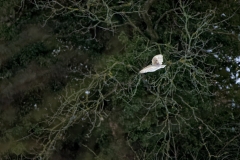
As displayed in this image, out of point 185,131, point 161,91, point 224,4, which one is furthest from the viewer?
point 224,4

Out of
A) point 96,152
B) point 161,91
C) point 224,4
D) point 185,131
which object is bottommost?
point 96,152

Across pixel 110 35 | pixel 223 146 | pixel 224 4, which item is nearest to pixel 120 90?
pixel 110 35

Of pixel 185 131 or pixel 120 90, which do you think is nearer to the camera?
pixel 120 90

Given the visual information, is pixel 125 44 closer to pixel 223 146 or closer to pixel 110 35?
pixel 110 35

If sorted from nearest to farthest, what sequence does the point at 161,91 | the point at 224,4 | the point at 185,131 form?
the point at 161,91 < the point at 185,131 < the point at 224,4

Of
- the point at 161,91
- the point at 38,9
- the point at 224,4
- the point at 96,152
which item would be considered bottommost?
the point at 96,152

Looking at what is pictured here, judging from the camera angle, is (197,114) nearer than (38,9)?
Yes

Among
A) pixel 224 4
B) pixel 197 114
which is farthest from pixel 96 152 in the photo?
pixel 224 4

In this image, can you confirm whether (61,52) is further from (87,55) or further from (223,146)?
(223,146)

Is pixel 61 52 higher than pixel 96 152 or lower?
higher
